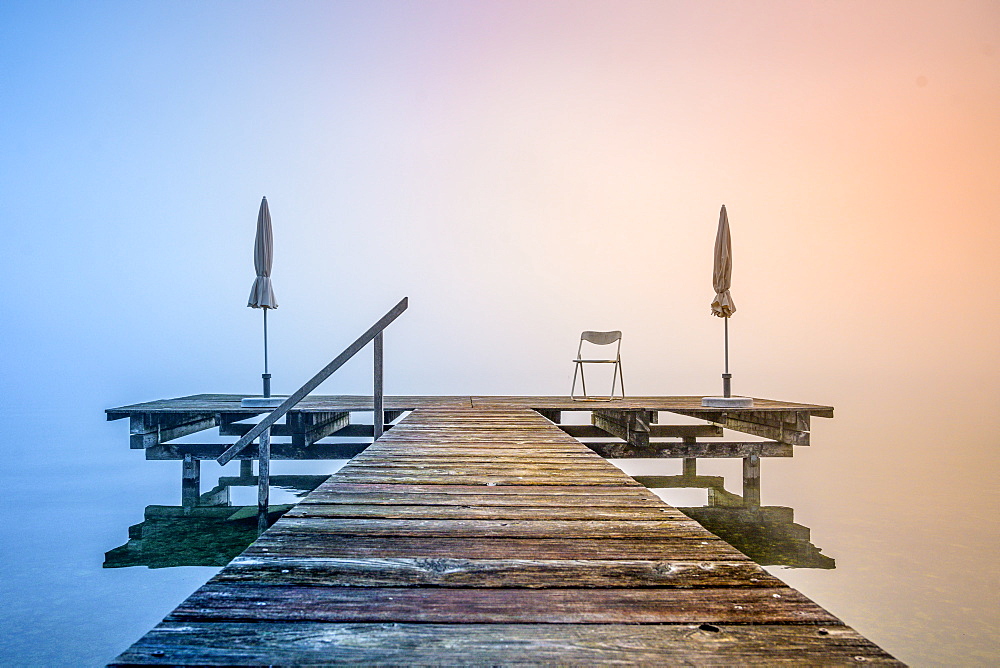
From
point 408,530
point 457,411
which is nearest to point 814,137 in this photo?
point 457,411

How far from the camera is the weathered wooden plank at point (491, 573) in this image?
4.84ft

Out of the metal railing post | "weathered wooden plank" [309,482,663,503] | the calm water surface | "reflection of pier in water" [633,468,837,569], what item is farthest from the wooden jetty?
"weathered wooden plank" [309,482,663,503]

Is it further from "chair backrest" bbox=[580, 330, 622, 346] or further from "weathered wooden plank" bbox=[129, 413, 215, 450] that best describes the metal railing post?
"chair backrest" bbox=[580, 330, 622, 346]

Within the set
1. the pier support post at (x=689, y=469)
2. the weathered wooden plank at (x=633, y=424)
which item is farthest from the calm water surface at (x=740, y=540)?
the weathered wooden plank at (x=633, y=424)

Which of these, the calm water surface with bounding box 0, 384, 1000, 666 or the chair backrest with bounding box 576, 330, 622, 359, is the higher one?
the chair backrest with bounding box 576, 330, 622, 359

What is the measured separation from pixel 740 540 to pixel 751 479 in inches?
64.7

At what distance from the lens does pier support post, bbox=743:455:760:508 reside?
290 inches

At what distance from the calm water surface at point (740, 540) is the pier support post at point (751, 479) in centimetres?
30

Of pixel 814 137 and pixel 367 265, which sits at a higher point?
pixel 814 137

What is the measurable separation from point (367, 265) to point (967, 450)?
13.6m

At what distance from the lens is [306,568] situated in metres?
1.56

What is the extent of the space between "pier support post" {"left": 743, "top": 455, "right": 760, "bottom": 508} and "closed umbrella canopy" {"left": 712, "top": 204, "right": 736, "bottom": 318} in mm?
1857

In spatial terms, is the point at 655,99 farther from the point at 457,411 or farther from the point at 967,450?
the point at 457,411

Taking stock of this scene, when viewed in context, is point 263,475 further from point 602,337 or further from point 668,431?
point 668,431
